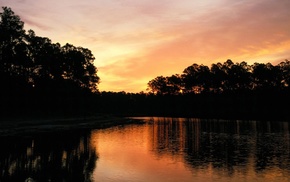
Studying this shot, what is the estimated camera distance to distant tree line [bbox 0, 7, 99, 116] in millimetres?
88812

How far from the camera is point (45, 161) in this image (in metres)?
29.9

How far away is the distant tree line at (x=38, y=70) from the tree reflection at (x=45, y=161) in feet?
170

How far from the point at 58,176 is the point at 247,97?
5754 inches

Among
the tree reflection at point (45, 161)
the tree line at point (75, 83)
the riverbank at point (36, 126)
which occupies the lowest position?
the tree reflection at point (45, 161)

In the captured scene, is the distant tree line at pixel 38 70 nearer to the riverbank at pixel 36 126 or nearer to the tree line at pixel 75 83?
the tree line at pixel 75 83

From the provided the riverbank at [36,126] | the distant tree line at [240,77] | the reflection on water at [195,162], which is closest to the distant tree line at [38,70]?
the riverbank at [36,126]

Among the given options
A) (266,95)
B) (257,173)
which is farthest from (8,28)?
(266,95)

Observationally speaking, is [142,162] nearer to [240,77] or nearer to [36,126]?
[36,126]

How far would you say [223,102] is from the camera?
16738cm

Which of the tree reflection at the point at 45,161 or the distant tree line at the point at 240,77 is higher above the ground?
the distant tree line at the point at 240,77

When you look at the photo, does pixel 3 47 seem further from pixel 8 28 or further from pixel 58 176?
pixel 58 176

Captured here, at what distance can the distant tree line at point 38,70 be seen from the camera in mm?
88812

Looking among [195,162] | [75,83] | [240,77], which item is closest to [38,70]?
[75,83]

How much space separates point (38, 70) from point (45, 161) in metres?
85.2
